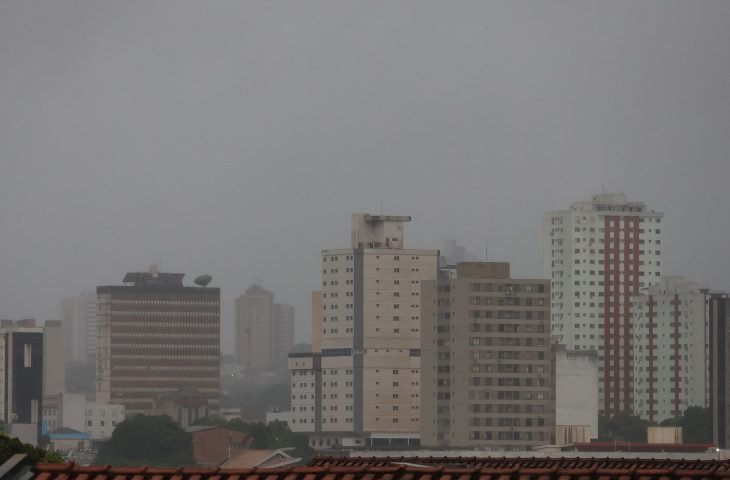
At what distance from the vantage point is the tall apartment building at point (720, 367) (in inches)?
7357

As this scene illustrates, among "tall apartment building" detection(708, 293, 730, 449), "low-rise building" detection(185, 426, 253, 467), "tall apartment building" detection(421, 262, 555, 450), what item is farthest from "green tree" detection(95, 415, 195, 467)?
"tall apartment building" detection(708, 293, 730, 449)

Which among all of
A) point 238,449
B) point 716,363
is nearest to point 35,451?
point 238,449

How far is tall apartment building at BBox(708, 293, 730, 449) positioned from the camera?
18688cm

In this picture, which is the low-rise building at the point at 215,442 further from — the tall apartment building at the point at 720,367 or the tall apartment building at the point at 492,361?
the tall apartment building at the point at 720,367

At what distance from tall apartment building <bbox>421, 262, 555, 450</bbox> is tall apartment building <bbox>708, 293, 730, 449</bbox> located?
15109 mm

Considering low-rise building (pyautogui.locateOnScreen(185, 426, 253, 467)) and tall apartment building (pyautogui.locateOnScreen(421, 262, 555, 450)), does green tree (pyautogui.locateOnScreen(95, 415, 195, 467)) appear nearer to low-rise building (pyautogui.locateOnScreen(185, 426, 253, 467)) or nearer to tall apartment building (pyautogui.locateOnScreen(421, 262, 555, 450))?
low-rise building (pyautogui.locateOnScreen(185, 426, 253, 467))

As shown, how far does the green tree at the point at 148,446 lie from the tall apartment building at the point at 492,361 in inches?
908

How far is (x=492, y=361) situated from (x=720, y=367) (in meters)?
21.2

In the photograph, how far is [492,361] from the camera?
617 ft

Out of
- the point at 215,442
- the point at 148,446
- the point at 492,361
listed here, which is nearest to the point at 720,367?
the point at 492,361

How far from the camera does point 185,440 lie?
19238 cm

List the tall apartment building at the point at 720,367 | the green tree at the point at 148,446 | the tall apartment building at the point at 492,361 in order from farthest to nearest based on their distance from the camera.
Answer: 1. the green tree at the point at 148,446
2. the tall apartment building at the point at 720,367
3. the tall apartment building at the point at 492,361

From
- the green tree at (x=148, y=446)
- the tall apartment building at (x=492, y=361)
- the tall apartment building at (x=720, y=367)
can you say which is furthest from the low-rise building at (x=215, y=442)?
the tall apartment building at (x=720, y=367)

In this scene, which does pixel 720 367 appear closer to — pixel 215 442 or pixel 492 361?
pixel 492 361
